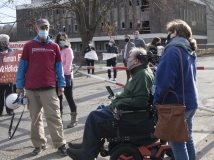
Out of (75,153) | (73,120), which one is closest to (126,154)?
(75,153)

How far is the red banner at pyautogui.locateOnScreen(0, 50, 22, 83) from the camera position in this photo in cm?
889

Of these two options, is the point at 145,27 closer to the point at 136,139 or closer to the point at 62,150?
the point at 62,150

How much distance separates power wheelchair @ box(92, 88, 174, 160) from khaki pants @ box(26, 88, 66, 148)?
3.31ft

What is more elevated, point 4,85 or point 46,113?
point 4,85

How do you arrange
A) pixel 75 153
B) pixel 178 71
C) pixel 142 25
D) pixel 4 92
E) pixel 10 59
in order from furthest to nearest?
1. pixel 142 25
2. pixel 10 59
3. pixel 4 92
4. pixel 75 153
5. pixel 178 71

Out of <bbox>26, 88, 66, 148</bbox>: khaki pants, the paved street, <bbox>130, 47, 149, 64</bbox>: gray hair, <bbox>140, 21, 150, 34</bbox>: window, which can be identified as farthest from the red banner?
<bbox>140, 21, 150, 34</bbox>: window

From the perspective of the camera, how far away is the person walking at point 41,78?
5.08 metres

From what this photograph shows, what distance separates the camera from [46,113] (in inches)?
204

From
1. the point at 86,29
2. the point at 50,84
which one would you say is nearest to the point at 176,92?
the point at 50,84

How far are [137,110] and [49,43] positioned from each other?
5.77 ft

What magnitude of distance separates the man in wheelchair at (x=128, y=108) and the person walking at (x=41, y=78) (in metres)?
0.92

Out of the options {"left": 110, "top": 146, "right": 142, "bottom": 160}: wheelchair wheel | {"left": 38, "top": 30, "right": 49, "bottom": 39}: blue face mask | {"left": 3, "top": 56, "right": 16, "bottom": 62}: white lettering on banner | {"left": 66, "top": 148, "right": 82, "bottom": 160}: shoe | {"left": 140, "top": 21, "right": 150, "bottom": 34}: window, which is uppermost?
{"left": 140, "top": 21, "right": 150, "bottom": 34}: window

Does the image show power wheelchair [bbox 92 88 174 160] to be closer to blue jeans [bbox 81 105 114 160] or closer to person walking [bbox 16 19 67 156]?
blue jeans [bbox 81 105 114 160]

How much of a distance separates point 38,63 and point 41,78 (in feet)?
0.74
